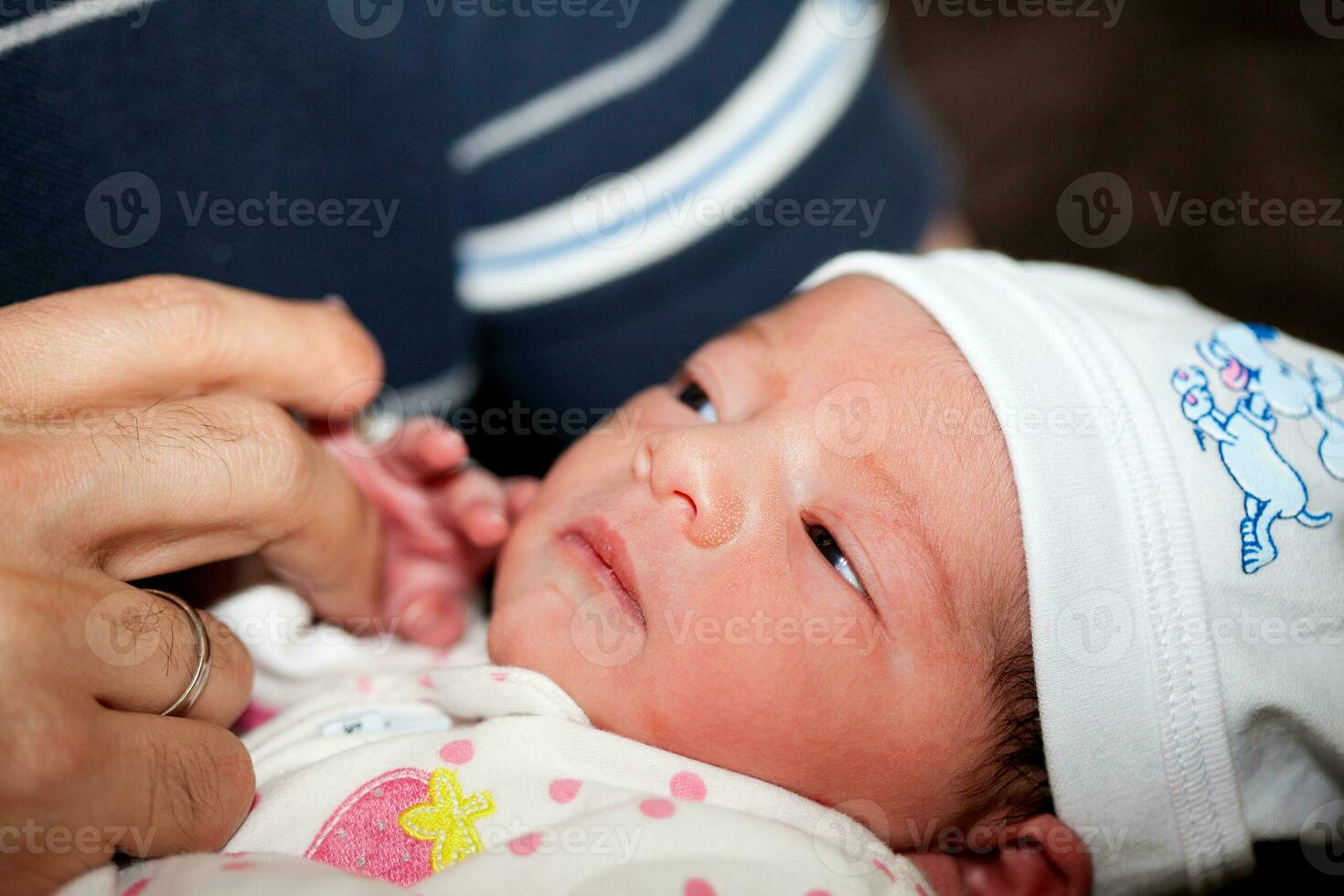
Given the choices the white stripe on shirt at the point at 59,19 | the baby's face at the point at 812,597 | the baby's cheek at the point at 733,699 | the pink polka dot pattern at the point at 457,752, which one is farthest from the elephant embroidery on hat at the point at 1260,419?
the white stripe on shirt at the point at 59,19

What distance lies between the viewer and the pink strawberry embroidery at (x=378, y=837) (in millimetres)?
968

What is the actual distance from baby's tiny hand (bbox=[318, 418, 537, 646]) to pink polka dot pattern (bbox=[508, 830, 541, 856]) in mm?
433

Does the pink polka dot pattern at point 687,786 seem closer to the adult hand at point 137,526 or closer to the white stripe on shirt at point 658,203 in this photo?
the adult hand at point 137,526

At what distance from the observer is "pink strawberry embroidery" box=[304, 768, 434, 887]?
3.18 feet

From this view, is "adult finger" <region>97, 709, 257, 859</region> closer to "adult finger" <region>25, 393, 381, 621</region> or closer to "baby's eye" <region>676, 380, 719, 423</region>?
"adult finger" <region>25, 393, 381, 621</region>

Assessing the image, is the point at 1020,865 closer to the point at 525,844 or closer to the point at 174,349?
the point at 525,844

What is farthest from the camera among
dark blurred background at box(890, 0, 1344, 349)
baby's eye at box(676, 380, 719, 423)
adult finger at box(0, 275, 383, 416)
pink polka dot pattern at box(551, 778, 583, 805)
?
dark blurred background at box(890, 0, 1344, 349)

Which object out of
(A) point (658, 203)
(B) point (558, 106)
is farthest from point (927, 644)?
(B) point (558, 106)

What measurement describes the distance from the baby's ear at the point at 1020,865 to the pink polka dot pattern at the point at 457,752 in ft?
1.73

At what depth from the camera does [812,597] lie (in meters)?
1.07

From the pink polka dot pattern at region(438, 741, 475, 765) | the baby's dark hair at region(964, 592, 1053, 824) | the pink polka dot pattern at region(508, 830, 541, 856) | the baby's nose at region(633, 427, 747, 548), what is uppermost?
the baby's nose at region(633, 427, 747, 548)

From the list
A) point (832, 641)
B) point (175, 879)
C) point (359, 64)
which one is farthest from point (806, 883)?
point (359, 64)

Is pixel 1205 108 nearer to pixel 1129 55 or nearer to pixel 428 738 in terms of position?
pixel 1129 55

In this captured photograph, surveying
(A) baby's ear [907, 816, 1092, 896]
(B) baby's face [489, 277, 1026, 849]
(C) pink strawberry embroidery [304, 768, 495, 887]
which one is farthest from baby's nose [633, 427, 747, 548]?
(A) baby's ear [907, 816, 1092, 896]
